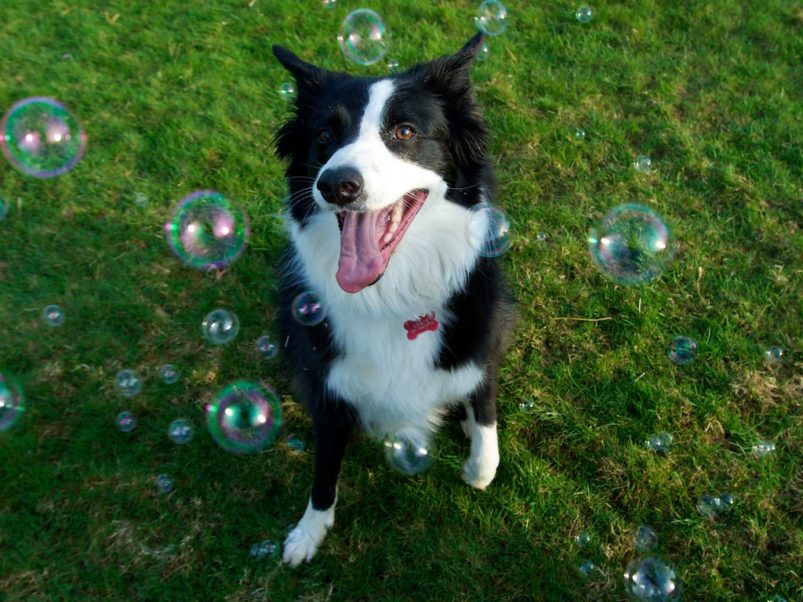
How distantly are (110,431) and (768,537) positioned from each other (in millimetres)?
3518

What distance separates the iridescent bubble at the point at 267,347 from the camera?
377cm

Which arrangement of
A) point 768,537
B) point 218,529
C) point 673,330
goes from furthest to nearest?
point 673,330 < point 218,529 < point 768,537

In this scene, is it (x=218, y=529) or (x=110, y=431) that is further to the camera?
(x=110, y=431)

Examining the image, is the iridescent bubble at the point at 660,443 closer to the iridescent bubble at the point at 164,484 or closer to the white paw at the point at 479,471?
the white paw at the point at 479,471

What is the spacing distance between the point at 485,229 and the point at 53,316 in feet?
9.62

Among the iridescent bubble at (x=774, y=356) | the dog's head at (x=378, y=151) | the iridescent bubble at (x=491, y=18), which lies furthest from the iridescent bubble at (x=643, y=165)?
the dog's head at (x=378, y=151)

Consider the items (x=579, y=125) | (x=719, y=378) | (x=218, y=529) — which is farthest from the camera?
(x=579, y=125)

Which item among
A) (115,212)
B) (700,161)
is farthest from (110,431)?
(700,161)

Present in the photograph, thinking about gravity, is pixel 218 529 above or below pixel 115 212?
below

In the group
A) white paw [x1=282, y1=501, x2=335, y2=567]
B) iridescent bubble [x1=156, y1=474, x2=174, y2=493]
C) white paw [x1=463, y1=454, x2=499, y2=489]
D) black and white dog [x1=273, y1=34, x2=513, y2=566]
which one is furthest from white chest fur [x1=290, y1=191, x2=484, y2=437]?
iridescent bubble [x1=156, y1=474, x2=174, y2=493]

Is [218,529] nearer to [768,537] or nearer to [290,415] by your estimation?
[290,415]

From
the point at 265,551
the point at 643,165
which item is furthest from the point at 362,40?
the point at 265,551

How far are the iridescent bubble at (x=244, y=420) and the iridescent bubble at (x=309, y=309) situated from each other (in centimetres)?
75

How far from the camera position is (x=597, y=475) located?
3305 mm
